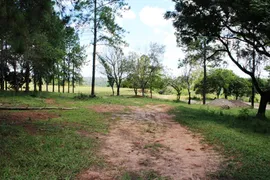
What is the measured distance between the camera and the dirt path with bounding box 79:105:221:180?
14.7 feet

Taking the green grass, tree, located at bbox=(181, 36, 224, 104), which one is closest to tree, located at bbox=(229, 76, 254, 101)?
tree, located at bbox=(181, 36, 224, 104)

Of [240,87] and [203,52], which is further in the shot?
[240,87]

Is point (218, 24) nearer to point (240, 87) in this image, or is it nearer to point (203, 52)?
point (203, 52)

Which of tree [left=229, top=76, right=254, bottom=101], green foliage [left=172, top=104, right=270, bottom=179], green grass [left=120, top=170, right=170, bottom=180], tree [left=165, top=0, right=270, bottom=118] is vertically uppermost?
tree [left=165, top=0, right=270, bottom=118]

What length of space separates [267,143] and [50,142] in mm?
6201

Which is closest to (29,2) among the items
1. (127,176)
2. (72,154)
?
(72,154)

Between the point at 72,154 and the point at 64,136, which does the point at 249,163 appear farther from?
the point at 64,136

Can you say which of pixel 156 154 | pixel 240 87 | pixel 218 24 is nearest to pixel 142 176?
pixel 156 154

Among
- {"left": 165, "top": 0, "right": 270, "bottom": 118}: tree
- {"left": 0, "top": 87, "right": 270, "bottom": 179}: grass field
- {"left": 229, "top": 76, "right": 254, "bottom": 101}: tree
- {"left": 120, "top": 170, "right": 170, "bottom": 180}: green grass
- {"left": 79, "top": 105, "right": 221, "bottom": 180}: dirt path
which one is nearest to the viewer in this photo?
{"left": 120, "top": 170, "right": 170, "bottom": 180}: green grass

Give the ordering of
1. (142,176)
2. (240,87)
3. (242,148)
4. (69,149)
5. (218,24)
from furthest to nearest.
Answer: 1. (240,87)
2. (218,24)
3. (242,148)
4. (69,149)
5. (142,176)

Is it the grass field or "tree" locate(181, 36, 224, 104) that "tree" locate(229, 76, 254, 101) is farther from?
the grass field

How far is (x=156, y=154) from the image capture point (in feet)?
18.5

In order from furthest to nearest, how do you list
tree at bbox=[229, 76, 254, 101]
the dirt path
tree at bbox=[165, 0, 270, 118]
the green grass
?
tree at bbox=[229, 76, 254, 101], tree at bbox=[165, 0, 270, 118], the dirt path, the green grass

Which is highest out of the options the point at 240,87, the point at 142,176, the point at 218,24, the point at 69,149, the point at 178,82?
the point at 218,24
